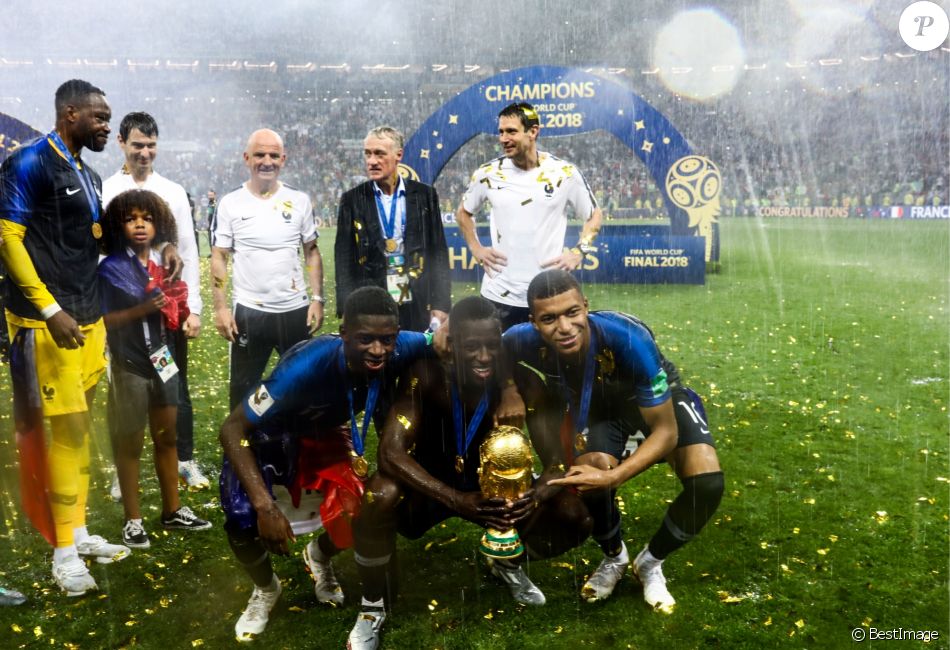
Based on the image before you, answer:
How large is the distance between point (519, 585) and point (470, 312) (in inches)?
51.7

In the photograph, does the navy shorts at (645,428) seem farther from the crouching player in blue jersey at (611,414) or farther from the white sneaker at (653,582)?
the white sneaker at (653,582)

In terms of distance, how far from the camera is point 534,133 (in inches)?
185

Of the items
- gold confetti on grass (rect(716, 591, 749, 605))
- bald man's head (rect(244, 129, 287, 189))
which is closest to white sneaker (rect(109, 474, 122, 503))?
bald man's head (rect(244, 129, 287, 189))

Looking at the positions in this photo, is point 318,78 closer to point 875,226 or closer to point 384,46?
point 384,46

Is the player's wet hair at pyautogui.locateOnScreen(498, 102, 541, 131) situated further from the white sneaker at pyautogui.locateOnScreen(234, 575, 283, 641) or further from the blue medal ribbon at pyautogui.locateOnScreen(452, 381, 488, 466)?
the white sneaker at pyautogui.locateOnScreen(234, 575, 283, 641)

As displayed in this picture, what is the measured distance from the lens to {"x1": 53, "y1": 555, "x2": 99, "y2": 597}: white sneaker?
3447 millimetres

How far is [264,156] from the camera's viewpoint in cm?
448

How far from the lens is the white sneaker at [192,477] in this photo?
476 cm

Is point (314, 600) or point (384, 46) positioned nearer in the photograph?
point (314, 600)

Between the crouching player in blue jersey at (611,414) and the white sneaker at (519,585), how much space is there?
0.71 feet

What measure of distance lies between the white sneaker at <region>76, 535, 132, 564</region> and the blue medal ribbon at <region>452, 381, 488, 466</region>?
186 cm

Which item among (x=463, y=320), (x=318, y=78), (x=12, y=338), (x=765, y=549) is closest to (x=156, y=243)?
(x=12, y=338)

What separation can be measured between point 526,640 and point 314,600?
0.98 m

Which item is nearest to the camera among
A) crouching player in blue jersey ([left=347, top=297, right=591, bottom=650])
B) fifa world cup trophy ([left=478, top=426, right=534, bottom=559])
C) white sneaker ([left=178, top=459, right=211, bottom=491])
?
fifa world cup trophy ([left=478, top=426, right=534, bottom=559])
